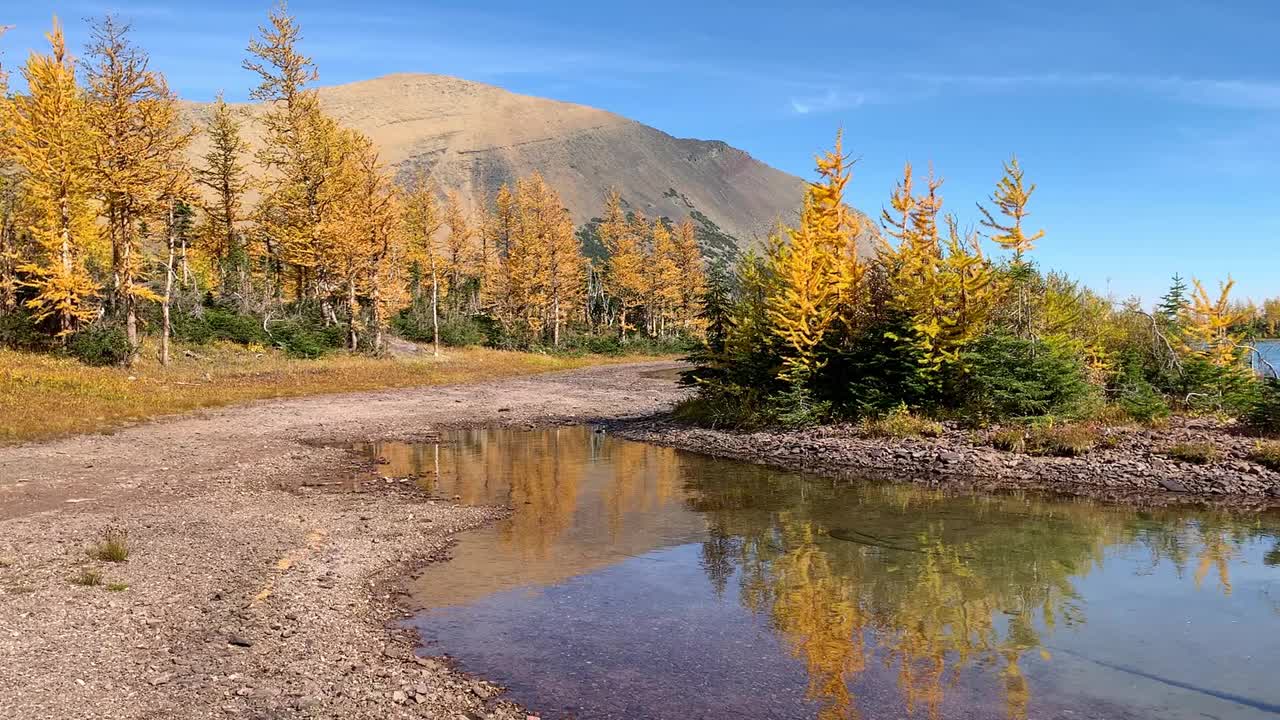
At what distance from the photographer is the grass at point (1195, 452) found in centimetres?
1953

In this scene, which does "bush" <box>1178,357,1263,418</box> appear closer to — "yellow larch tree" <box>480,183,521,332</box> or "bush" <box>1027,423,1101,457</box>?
"bush" <box>1027,423,1101,457</box>

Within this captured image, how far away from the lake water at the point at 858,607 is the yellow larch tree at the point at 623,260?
68376 millimetres

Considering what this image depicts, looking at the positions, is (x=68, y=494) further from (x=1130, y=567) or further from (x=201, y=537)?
(x=1130, y=567)

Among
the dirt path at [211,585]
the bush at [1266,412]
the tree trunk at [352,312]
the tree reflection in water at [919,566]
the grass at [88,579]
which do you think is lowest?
the tree reflection in water at [919,566]

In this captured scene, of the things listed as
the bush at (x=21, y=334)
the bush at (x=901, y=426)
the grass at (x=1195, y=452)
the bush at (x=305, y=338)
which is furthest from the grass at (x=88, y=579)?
the bush at (x=305, y=338)

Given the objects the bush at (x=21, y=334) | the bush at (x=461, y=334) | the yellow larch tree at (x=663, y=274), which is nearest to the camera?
the bush at (x=21, y=334)

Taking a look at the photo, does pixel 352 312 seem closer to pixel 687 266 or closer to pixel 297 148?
pixel 297 148

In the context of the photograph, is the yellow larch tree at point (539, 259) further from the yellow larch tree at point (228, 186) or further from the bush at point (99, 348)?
the bush at point (99, 348)

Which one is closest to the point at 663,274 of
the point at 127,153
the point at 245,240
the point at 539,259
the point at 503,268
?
the point at 539,259

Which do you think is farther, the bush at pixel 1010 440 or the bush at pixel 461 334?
the bush at pixel 461 334

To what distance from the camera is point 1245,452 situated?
19.8 m

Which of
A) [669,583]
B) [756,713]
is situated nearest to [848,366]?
[669,583]

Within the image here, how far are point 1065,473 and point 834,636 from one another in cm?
1339

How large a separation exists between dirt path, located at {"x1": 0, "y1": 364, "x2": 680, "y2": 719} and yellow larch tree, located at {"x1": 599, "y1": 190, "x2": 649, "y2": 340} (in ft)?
212
